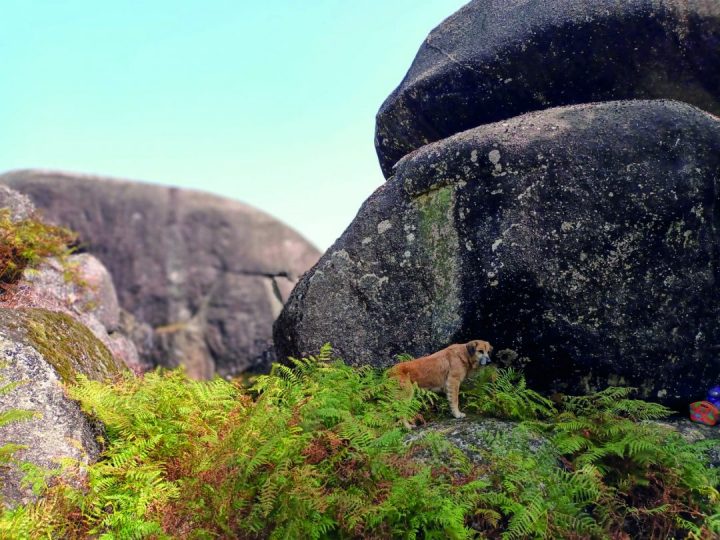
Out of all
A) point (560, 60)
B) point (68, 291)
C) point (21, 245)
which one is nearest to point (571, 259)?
point (560, 60)

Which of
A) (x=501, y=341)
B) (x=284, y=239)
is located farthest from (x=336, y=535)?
(x=284, y=239)

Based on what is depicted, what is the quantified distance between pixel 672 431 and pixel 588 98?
5.20 m

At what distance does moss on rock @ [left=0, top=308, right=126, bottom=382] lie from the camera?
25.8 ft

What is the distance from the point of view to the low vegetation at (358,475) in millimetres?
6020

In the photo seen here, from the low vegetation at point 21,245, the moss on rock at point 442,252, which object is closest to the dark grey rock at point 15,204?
the low vegetation at point 21,245

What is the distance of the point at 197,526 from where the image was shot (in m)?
6.21

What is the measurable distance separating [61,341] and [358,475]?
4.43m

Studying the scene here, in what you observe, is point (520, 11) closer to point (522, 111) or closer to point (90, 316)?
point (522, 111)

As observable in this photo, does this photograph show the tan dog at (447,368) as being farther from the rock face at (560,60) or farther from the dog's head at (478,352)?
the rock face at (560,60)

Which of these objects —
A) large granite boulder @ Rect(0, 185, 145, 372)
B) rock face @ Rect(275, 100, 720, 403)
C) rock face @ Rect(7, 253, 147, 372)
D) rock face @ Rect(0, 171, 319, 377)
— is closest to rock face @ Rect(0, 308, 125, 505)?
rock face @ Rect(7, 253, 147, 372)

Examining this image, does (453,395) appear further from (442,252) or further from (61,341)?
(61,341)

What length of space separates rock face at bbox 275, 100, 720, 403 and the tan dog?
0.58m

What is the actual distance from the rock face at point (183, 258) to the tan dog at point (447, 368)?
16.8m

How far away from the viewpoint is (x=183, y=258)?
87.7ft
